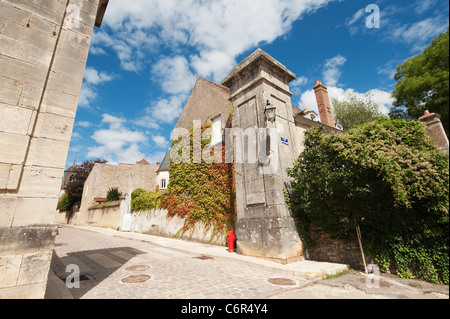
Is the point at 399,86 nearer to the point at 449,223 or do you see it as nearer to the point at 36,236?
the point at 449,223

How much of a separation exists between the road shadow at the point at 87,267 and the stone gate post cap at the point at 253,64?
7315 mm

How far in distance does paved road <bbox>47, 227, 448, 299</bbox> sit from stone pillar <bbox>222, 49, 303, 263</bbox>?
1.03 metres

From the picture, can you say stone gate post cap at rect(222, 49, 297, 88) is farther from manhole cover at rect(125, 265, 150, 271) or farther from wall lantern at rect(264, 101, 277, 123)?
manhole cover at rect(125, 265, 150, 271)

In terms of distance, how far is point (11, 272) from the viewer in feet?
8.89

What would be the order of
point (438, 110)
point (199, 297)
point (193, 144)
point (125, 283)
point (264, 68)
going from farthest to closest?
point (438, 110)
point (193, 144)
point (264, 68)
point (125, 283)
point (199, 297)

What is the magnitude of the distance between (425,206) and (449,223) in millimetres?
435


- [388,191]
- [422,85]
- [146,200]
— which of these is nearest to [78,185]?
[146,200]

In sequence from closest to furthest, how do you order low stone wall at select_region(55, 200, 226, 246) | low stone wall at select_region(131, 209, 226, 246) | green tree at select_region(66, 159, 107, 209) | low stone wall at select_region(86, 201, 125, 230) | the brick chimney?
low stone wall at select_region(131, 209, 226, 246) → low stone wall at select_region(55, 200, 226, 246) → the brick chimney → low stone wall at select_region(86, 201, 125, 230) → green tree at select_region(66, 159, 107, 209)

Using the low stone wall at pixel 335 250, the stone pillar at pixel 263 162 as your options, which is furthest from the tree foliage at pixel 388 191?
the stone pillar at pixel 263 162

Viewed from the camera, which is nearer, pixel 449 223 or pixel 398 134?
pixel 449 223

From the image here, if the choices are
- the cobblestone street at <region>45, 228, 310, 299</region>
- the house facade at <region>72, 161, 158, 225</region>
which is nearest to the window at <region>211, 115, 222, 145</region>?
the cobblestone street at <region>45, 228, 310, 299</region>

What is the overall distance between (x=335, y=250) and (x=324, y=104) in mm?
12976

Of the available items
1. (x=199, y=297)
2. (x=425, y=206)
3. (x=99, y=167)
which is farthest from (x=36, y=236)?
(x=99, y=167)

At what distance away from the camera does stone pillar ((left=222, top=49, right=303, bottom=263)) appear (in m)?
6.18
